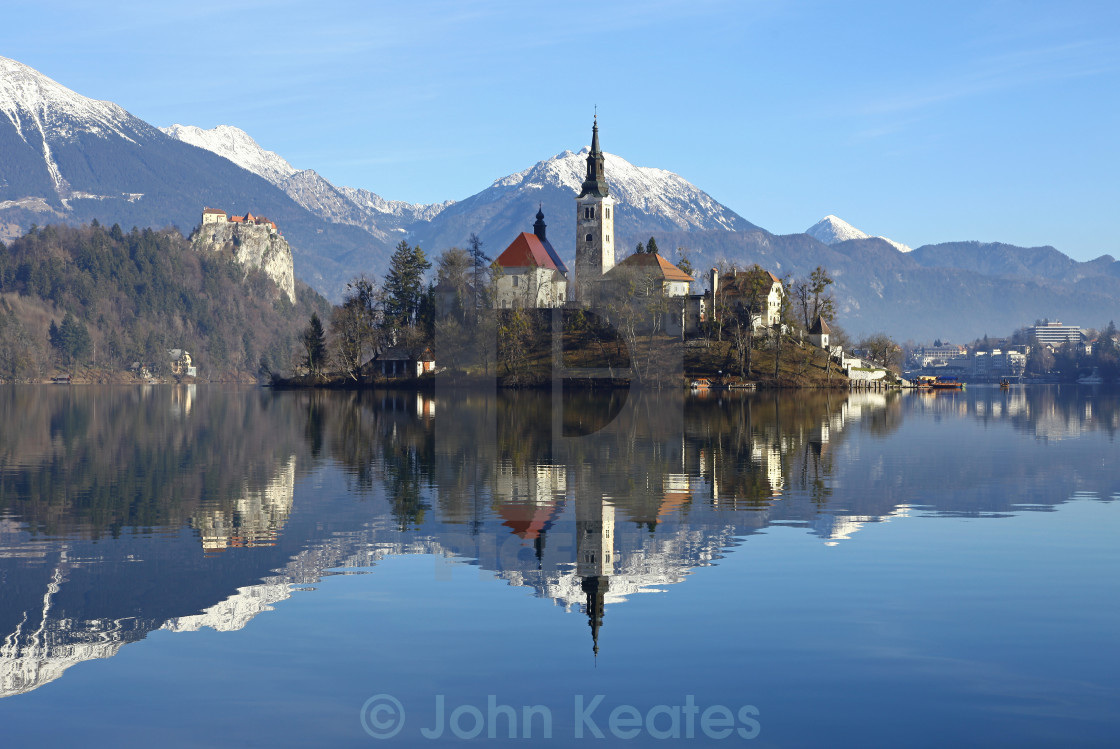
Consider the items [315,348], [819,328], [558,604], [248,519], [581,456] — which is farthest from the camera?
[315,348]

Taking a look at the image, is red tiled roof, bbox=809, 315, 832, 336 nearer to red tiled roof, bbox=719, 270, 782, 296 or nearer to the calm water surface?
red tiled roof, bbox=719, 270, 782, 296

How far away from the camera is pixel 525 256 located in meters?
177

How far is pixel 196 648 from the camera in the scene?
19.0m

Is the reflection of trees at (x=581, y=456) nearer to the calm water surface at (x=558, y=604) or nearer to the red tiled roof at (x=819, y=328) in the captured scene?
the calm water surface at (x=558, y=604)

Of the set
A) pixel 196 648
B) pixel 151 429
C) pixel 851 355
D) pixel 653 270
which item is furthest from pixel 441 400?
pixel 196 648

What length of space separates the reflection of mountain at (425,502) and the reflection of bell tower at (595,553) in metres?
0.11

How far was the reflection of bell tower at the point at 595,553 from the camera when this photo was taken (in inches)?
858

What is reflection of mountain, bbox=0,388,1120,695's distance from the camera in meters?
23.0

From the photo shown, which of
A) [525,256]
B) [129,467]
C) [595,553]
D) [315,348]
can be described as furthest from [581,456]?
[525,256]

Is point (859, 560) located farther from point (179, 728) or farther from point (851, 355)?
point (851, 355)

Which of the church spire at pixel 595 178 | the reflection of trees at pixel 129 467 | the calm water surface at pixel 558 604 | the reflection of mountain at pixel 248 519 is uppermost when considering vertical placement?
the church spire at pixel 595 178

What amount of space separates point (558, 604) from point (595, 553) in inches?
200

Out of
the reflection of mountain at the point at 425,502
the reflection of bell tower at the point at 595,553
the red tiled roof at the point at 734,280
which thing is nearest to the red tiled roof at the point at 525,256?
the red tiled roof at the point at 734,280

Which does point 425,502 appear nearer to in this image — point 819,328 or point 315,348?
point 819,328
